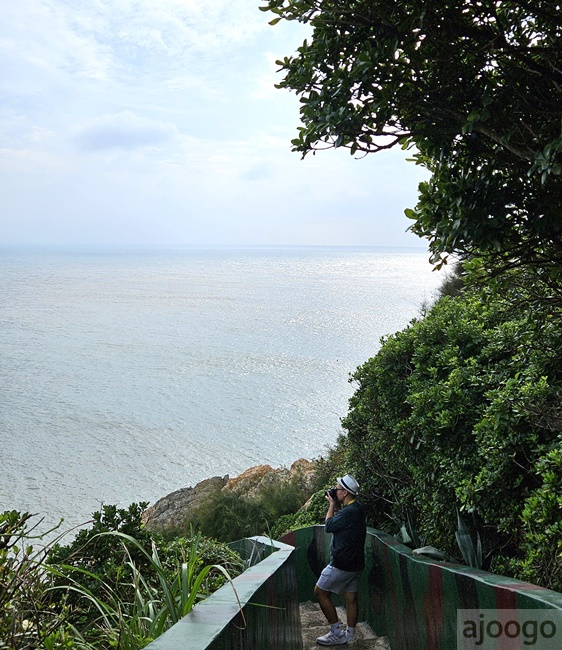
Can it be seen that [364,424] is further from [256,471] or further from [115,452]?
[115,452]

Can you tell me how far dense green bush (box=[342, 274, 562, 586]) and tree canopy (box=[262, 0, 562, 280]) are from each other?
120 cm

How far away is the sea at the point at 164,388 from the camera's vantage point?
32156 mm

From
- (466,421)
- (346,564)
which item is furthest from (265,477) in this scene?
(466,421)

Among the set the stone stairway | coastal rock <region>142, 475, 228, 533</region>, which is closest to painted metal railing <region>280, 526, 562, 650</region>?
the stone stairway

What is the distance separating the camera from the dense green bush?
5.37 m

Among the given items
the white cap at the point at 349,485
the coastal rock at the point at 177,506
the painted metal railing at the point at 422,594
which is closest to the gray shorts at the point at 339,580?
the painted metal railing at the point at 422,594

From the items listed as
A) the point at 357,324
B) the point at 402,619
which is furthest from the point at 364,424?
the point at 357,324

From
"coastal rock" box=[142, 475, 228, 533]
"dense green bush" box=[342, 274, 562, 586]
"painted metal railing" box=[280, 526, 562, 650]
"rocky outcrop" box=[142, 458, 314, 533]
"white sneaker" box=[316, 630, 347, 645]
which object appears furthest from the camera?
"coastal rock" box=[142, 475, 228, 533]

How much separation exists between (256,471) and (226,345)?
157 feet

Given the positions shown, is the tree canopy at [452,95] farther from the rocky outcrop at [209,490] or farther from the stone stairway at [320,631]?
the rocky outcrop at [209,490]

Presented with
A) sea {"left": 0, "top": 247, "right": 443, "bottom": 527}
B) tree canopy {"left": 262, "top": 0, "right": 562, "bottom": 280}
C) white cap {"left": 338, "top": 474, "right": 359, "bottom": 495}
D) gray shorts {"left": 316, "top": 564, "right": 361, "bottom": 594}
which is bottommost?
sea {"left": 0, "top": 247, "right": 443, "bottom": 527}

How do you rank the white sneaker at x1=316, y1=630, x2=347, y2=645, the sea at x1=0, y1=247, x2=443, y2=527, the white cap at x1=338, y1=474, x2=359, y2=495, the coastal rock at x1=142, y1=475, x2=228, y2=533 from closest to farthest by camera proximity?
the white sneaker at x1=316, y1=630, x2=347, y2=645
the white cap at x1=338, y1=474, x2=359, y2=495
the coastal rock at x1=142, y1=475, x2=228, y2=533
the sea at x1=0, y1=247, x2=443, y2=527

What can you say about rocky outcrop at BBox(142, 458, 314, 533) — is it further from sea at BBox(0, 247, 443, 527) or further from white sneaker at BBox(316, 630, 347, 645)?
white sneaker at BBox(316, 630, 347, 645)

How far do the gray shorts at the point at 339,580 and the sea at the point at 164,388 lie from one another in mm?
3332
